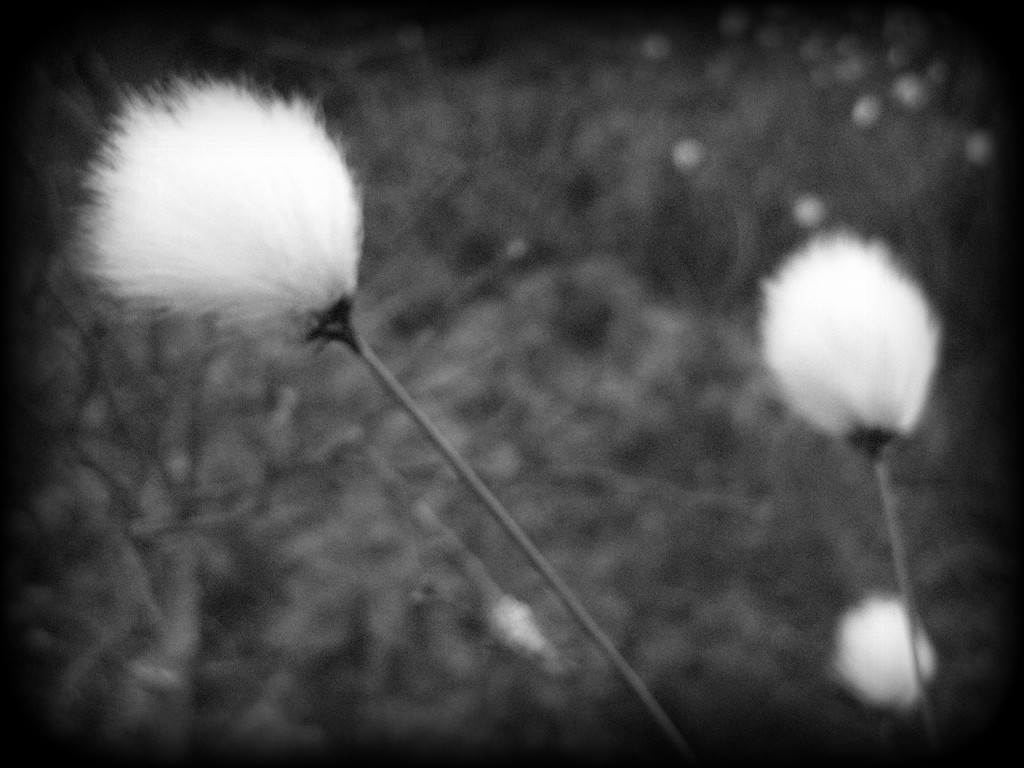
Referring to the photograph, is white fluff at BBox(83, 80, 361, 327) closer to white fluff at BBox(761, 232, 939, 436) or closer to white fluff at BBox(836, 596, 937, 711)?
white fluff at BBox(761, 232, 939, 436)

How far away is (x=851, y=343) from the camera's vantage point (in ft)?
1.73

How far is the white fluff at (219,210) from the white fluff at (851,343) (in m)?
0.29

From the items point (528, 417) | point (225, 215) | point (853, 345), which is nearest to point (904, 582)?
point (853, 345)

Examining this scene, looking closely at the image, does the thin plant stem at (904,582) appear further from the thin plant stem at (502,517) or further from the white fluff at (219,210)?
the white fluff at (219,210)

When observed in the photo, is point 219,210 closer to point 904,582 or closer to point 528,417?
point 904,582

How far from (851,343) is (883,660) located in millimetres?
276

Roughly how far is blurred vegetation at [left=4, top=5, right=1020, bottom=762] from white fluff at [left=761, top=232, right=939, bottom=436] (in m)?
0.52

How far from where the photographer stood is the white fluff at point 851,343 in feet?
1.72

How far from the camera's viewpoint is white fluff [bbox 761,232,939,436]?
52 cm

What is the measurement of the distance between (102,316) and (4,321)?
16cm

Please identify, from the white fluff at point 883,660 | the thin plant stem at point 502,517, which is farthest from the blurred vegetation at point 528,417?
the thin plant stem at point 502,517

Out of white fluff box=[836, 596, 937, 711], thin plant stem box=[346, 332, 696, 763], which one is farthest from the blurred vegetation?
thin plant stem box=[346, 332, 696, 763]

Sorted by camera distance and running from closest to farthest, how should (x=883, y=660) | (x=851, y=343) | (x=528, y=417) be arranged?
(x=851, y=343) < (x=883, y=660) < (x=528, y=417)

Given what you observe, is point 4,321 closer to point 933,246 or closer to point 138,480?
point 138,480
